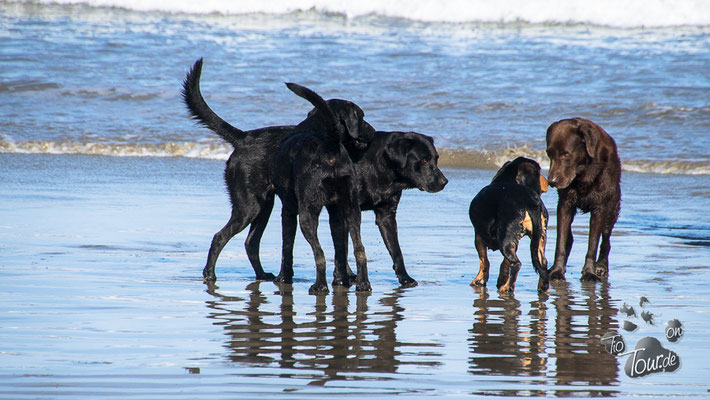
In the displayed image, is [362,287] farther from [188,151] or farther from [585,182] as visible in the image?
[188,151]

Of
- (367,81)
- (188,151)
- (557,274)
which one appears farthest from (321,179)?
(367,81)

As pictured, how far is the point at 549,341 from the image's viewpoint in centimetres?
440

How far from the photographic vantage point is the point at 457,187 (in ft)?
36.1

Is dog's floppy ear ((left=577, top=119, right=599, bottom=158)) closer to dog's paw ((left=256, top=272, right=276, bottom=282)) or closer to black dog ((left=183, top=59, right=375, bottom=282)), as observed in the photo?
black dog ((left=183, top=59, right=375, bottom=282))

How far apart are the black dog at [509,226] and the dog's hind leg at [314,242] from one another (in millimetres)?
1003

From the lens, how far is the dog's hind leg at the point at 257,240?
640 centimetres

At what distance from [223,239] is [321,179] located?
1.02m

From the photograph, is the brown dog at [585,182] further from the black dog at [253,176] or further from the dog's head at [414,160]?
the black dog at [253,176]

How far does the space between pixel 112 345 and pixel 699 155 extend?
1034 cm

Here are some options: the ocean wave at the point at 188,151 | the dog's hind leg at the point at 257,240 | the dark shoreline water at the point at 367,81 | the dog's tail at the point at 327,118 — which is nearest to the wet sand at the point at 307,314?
the dog's hind leg at the point at 257,240

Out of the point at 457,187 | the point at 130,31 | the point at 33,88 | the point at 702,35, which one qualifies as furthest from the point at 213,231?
the point at 702,35

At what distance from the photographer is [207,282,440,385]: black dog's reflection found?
3883 mm

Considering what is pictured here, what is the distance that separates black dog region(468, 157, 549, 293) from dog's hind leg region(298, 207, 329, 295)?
1.00m

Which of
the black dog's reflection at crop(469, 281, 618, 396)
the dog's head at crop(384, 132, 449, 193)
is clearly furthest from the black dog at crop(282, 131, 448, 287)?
the black dog's reflection at crop(469, 281, 618, 396)
